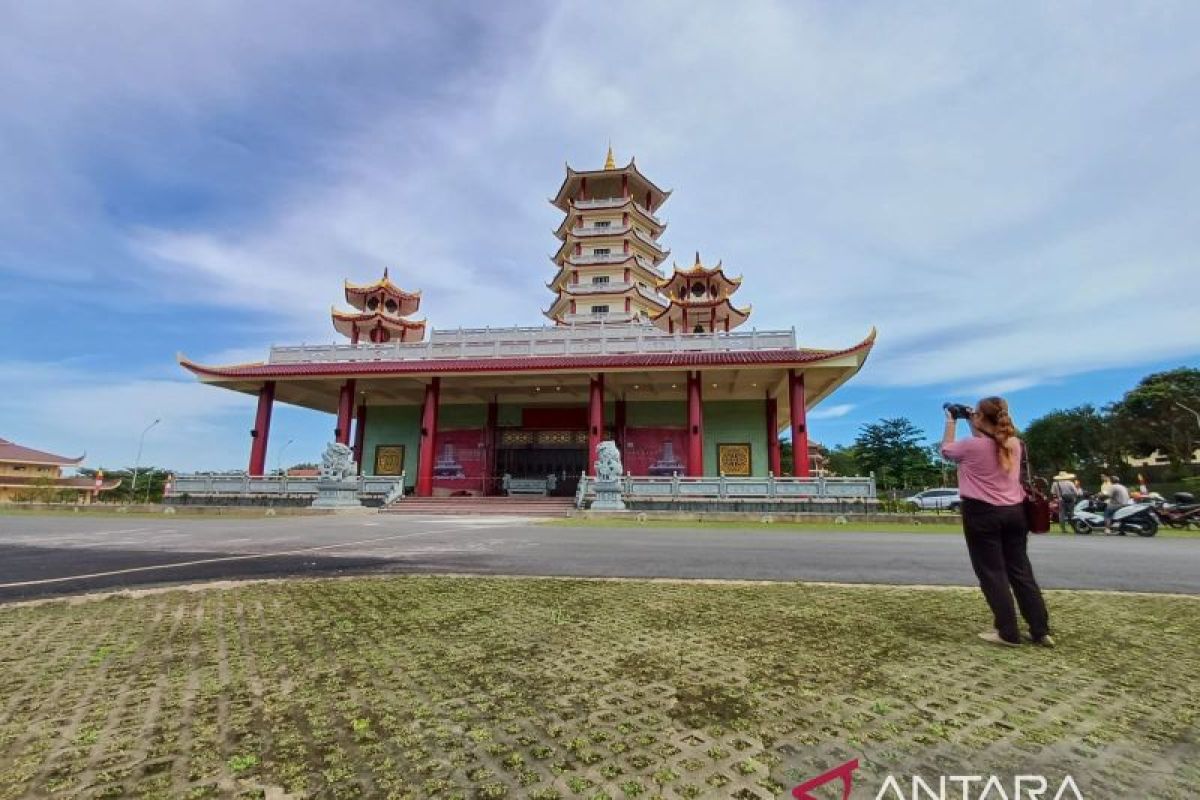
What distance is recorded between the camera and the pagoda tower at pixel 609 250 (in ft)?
90.6

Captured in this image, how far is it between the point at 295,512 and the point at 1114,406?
5489 cm

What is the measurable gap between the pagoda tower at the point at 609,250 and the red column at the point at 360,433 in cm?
1014

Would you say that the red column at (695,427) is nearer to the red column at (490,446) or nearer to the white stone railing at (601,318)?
the white stone railing at (601,318)

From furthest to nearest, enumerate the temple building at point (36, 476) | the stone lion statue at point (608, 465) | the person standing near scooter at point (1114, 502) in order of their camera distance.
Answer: the temple building at point (36, 476)
the stone lion statue at point (608, 465)
the person standing near scooter at point (1114, 502)

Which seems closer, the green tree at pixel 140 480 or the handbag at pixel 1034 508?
the handbag at pixel 1034 508

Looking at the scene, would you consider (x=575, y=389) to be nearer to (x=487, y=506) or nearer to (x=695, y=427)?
(x=695, y=427)

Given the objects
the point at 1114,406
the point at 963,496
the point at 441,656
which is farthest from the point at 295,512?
the point at 1114,406

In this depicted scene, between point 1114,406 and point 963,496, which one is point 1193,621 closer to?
point 963,496

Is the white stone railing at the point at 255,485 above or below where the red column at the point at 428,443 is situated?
below

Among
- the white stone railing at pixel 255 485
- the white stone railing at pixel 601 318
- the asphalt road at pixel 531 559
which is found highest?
the white stone railing at pixel 601 318

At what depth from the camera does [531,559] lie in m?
5.48

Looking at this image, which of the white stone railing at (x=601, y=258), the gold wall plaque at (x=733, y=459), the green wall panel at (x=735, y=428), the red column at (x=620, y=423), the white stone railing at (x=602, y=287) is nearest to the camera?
the gold wall plaque at (x=733, y=459)

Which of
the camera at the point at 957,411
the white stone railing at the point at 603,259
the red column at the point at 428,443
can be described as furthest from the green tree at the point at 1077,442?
the camera at the point at 957,411

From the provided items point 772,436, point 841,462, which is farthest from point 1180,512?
point 841,462
